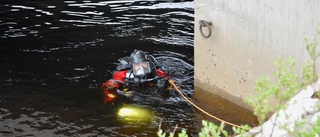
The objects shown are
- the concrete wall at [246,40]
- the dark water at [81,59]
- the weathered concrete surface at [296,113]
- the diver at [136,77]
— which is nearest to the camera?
the weathered concrete surface at [296,113]

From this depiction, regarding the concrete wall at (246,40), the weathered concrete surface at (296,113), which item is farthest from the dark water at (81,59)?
the weathered concrete surface at (296,113)

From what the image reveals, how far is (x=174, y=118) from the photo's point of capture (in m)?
8.97

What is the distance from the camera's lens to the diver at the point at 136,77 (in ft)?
31.7

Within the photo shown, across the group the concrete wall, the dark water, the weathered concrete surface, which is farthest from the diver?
the weathered concrete surface

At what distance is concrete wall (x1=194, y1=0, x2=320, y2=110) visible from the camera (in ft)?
25.2

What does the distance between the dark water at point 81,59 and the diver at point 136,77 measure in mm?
234

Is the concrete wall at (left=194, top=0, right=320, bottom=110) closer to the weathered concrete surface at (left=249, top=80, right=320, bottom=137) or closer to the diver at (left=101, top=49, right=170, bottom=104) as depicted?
the diver at (left=101, top=49, right=170, bottom=104)

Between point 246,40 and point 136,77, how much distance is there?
2.17 m

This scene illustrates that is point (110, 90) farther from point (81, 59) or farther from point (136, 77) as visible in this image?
point (81, 59)

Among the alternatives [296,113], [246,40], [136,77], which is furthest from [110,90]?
[296,113]

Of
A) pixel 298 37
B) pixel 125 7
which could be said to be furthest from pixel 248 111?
pixel 125 7

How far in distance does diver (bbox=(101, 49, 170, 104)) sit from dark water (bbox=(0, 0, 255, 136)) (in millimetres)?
234

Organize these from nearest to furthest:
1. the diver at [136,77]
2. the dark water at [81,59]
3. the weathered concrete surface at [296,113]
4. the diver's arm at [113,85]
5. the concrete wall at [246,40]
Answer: the weathered concrete surface at [296,113], the concrete wall at [246,40], the dark water at [81,59], the diver at [136,77], the diver's arm at [113,85]

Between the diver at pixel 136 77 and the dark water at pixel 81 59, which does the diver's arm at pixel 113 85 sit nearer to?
the diver at pixel 136 77
